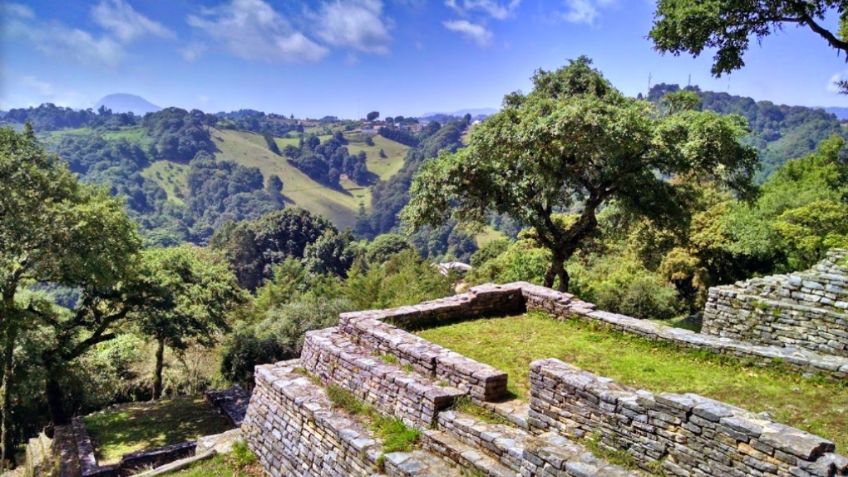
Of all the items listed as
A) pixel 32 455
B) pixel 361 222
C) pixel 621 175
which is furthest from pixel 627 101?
pixel 361 222

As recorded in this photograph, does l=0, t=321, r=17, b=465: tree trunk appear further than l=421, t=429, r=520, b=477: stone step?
Yes

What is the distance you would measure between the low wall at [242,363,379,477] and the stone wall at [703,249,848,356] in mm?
7314

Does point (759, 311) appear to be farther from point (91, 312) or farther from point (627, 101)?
point (91, 312)

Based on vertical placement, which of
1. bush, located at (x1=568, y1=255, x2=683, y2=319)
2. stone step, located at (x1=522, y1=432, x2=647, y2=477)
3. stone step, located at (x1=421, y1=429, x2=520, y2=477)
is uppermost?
stone step, located at (x1=522, y1=432, x2=647, y2=477)

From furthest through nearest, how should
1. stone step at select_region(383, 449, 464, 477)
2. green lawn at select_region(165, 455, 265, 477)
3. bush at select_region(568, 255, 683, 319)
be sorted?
bush at select_region(568, 255, 683, 319) < green lawn at select_region(165, 455, 265, 477) < stone step at select_region(383, 449, 464, 477)

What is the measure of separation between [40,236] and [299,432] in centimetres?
1247

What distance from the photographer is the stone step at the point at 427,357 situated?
7.82 metres

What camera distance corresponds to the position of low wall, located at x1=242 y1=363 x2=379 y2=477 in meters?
8.11

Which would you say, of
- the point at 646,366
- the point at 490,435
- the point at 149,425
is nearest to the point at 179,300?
the point at 149,425

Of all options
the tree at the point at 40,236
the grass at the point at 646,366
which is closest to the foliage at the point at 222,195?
the tree at the point at 40,236

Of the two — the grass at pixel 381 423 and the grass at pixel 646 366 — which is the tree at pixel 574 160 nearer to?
the grass at pixel 646 366

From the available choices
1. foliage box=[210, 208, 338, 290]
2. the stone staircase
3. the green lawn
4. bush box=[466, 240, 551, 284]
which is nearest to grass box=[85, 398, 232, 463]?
the green lawn

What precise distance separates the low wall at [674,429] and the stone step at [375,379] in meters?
1.51

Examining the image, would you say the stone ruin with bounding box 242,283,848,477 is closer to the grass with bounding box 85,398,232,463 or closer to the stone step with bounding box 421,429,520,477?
the stone step with bounding box 421,429,520,477
